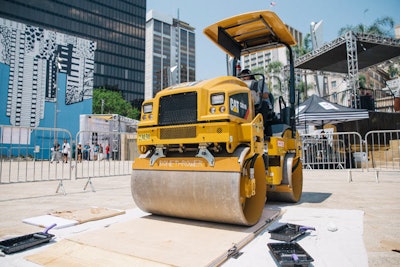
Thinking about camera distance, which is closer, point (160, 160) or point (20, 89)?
point (160, 160)

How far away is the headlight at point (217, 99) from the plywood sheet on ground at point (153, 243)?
1410 millimetres

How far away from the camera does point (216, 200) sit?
9.84 feet

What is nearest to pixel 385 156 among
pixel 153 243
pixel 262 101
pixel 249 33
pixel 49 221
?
pixel 249 33

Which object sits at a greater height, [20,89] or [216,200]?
[20,89]

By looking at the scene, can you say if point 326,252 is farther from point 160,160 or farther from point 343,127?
point 343,127

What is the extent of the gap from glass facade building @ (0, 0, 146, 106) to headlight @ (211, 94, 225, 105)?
6760 centimetres

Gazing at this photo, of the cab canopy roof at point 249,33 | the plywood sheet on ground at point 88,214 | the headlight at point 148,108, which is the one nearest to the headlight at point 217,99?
the headlight at point 148,108

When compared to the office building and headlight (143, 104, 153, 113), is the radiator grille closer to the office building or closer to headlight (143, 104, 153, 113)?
headlight (143, 104, 153, 113)

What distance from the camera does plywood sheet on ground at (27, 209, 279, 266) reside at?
A: 7.71 ft

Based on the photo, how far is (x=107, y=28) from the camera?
7125 centimetres

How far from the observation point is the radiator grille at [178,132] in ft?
10.5

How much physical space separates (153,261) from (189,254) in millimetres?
321

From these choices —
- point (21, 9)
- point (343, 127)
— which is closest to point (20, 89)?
point (21, 9)

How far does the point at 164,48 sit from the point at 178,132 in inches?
4995
